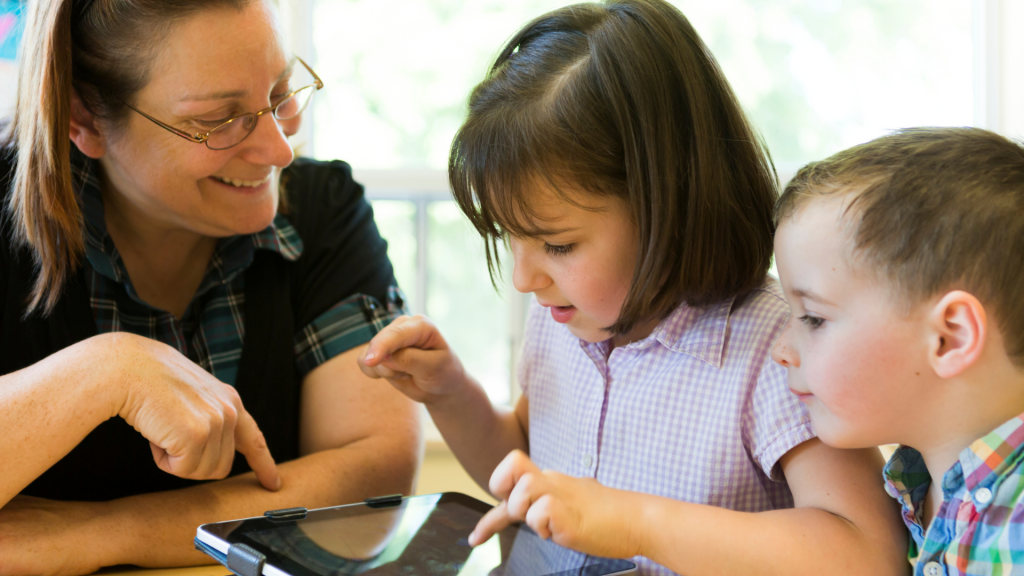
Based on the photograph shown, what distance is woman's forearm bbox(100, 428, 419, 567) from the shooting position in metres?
0.85

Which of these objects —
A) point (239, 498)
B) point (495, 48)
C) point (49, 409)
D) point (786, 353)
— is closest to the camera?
point (786, 353)

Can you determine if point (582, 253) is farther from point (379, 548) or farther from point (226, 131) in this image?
point (226, 131)

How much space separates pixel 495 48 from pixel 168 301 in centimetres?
121

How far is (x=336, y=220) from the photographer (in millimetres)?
1269

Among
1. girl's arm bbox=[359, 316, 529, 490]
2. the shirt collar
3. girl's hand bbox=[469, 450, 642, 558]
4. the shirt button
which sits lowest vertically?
girl's arm bbox=[359, 316, 529, 490]

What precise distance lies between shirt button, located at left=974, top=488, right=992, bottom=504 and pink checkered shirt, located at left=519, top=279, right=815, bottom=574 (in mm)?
145

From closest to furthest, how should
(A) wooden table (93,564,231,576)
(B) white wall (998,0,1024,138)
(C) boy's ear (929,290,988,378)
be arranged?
1. (C) boy's ear (929,290,988,378)
2. (A) wooden table (93,564,231,576)
3. (B) white wall (998,0,1024,138)

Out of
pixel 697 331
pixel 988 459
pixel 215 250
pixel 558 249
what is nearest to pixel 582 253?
pixel 558 249

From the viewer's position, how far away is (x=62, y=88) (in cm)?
103

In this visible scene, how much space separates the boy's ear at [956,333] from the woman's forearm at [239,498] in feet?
2.28

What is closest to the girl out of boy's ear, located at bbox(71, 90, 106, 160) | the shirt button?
the shirt button

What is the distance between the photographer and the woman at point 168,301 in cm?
85

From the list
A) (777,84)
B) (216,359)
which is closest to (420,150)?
(777,84)

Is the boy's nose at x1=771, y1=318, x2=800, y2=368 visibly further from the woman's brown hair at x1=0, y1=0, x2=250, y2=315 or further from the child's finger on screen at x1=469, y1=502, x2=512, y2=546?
the woman's brown hair at x1=0, y1=0, x2=250, y2=315
